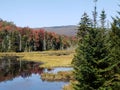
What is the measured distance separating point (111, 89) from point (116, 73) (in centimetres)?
245

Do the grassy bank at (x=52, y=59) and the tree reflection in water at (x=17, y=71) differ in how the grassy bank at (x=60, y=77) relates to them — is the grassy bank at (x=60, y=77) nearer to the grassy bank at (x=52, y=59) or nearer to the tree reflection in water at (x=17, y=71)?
the tree reflection in water at (x=17, y=71)

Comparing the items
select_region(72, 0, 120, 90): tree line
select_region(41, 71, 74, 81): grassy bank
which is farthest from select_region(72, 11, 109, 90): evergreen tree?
select_region(41, 71, 74, 81): grassy bank

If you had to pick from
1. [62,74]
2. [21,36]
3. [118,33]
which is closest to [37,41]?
[21,36]

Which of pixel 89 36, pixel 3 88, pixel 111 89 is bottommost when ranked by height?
pixel 3 88

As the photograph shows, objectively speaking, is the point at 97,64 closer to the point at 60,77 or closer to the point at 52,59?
the point at 60,77

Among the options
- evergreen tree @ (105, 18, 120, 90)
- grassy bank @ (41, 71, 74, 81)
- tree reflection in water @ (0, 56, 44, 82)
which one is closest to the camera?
evergreen tree @ (105, 18, 120, 90)

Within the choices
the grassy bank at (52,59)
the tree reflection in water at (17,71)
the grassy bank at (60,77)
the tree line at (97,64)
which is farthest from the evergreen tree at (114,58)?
the grassy bank at (52,59)

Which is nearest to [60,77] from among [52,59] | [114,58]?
[114,58]

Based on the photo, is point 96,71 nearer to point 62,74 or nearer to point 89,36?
point 89,36

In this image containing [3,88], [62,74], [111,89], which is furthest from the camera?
[62,74]

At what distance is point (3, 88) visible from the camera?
5325cm

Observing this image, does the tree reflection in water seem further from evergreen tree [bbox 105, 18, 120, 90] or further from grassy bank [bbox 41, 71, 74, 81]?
evergreen tree [bbox 105, 18, 120, 90]

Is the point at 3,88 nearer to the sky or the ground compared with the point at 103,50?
nearer to the ground

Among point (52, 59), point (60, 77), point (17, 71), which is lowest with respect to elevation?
point (52, 59)
